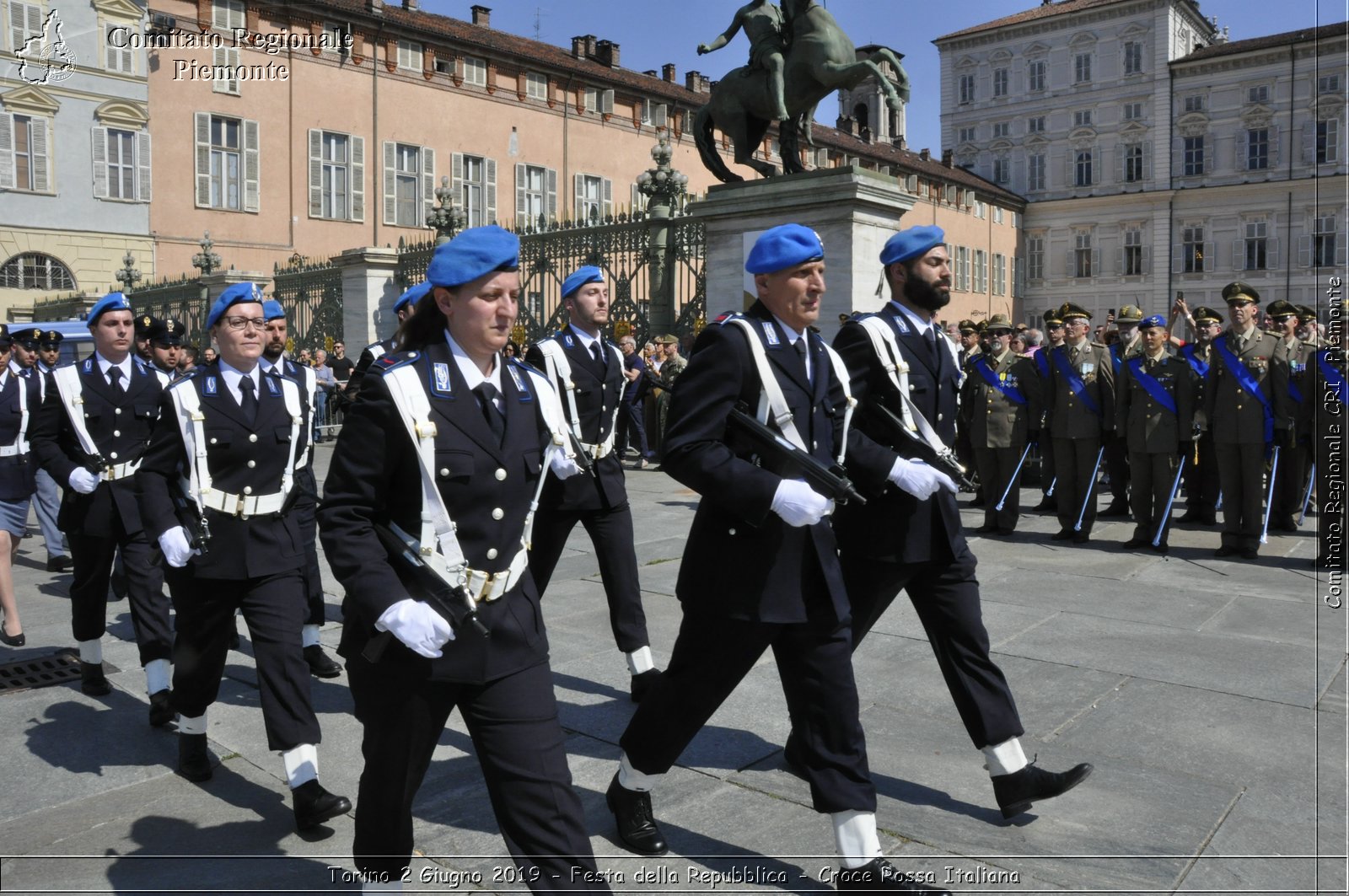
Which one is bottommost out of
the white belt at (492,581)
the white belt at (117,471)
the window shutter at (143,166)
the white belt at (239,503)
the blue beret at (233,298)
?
the white belt at (492,581)

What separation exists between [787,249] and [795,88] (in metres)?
10.2

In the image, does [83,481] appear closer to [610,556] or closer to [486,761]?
[610,556]

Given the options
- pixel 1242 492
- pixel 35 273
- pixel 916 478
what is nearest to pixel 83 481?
pixel 916 478

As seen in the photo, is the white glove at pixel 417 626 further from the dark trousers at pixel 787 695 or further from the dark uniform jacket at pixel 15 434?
the dark uniform jacket at pixel 15 434

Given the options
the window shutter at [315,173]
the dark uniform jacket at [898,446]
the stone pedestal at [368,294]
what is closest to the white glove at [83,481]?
the dark uniform jacket at [898,446]

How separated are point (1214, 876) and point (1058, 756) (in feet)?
3.36

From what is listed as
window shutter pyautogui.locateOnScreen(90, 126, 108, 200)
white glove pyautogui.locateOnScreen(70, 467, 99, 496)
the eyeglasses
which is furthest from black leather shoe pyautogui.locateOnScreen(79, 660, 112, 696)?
window shutter pyautogui.locateOnScreen(90, 126, 108, 200)

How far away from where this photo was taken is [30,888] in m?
3.50

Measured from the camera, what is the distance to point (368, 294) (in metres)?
20.8

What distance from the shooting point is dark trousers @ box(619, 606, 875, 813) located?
3264mm

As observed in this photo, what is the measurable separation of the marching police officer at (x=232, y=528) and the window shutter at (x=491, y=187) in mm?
30884

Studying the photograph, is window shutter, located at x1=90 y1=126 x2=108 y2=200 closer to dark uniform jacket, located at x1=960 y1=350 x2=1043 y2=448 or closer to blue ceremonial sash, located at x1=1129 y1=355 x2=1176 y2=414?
dark uniform jacket, located at x1=960 y1=350 x2=1043 y2=448

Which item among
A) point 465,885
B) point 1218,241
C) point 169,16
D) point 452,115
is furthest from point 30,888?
point 1218,241

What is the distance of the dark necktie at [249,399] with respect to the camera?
173 inches
